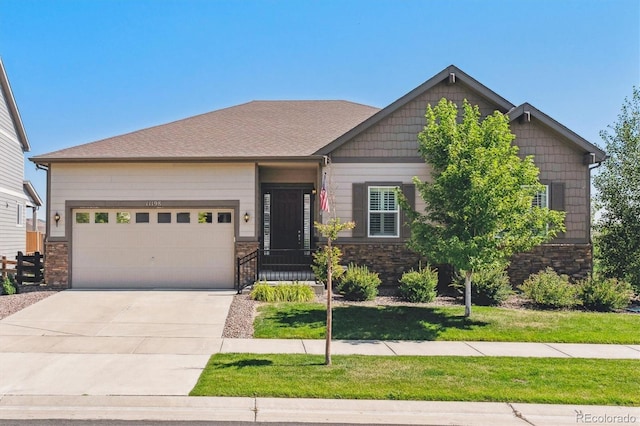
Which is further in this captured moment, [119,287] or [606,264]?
[606,264]

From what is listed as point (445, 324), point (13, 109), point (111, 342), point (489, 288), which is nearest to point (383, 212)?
point (489, 288)

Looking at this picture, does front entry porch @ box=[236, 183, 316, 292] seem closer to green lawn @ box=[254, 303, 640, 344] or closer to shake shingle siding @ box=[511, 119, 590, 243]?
green lawn @ box=[254, 303, 640, 344]

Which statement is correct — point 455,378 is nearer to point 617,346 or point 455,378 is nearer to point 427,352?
point 427,352

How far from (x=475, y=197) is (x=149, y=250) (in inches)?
382

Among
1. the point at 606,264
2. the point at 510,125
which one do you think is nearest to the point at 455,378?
the point at 510,125

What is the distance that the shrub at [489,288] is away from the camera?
12031mm

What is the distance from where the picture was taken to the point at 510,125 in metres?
14.3

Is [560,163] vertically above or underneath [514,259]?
above

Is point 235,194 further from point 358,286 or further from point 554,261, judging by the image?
point 554,261

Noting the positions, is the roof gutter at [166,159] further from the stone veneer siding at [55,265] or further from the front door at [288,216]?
the stone veneer siding at [55,265]

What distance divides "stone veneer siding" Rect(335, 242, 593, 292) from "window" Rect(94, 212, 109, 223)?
716 cm

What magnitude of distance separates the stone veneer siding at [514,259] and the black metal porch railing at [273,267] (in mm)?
1603

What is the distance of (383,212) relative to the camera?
1423 cm

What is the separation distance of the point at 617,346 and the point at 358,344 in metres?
4.98
